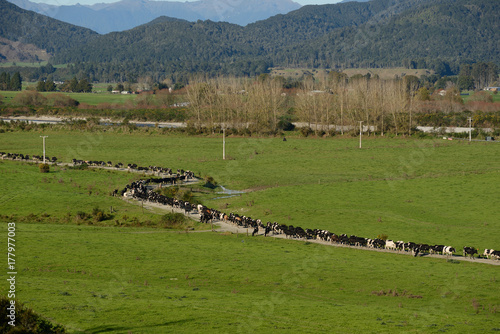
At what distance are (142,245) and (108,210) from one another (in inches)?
534

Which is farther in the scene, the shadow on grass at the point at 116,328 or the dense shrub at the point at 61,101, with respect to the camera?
the dense shrub at the point at 61,101

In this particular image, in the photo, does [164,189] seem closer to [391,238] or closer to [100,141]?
[391,238]

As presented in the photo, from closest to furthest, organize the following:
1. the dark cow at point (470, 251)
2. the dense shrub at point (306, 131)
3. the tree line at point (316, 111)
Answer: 1. the dark cow at point (470, 251)
2. the tree line at point (316, 111)
3. the dense shrub at point (306, 131)

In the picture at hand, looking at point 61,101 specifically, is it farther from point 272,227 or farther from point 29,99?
point 272,227

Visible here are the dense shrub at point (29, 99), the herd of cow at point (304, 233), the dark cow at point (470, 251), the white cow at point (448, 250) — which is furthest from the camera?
the dense shrub at point (29, 99)

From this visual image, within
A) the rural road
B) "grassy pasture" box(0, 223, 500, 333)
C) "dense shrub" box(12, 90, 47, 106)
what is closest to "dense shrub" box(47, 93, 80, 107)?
"dense shrub" box(12, 90, 47, 106)

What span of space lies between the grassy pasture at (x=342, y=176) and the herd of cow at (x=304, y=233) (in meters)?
3.19

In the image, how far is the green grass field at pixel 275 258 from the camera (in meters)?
23.5

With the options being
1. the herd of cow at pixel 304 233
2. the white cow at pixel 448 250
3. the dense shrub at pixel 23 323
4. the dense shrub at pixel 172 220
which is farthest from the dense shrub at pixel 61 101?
the dense shrub at pixel 23 323

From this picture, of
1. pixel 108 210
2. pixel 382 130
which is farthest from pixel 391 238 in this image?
pixel 382 130

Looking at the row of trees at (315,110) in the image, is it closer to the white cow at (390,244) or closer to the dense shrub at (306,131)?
the dense shrub at (306,131)

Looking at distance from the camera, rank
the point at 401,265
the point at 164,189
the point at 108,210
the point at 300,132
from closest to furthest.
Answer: the point at 401,265
the point at 108,210
the point at 164,189
the point at 300,132

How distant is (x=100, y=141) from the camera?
4250 inches

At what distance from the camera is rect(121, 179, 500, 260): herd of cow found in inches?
1431
